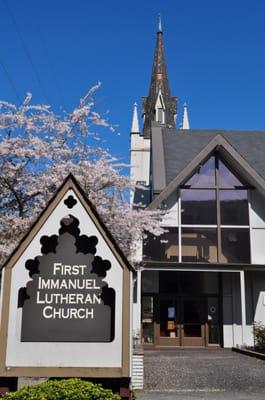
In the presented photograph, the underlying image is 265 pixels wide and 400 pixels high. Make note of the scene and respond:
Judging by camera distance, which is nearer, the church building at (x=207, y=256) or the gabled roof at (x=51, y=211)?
the gabled roof at (x=51, y=211)

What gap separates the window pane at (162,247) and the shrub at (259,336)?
4.66 m

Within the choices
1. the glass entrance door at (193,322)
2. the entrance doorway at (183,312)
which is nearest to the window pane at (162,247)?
the entrance doorway at (183,312)

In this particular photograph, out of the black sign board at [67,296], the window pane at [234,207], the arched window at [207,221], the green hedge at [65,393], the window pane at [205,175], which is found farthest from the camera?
the window pane at [205,175]

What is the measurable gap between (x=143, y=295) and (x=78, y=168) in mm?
10622

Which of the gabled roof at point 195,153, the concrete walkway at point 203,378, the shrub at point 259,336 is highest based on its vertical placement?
the gabled roof at point 195,153

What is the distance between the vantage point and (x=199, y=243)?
22.2 m

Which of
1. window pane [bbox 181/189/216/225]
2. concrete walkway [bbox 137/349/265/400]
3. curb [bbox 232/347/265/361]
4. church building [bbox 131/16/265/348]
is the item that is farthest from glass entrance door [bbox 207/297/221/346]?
concrete walkway [bbox 137/349/265/400]

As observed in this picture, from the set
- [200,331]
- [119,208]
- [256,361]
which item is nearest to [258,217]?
[200,331]

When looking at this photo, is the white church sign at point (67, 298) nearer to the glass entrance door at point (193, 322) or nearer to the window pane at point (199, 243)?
the window pane at point (199, 243)

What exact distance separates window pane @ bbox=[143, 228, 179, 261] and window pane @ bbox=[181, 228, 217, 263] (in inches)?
16.4

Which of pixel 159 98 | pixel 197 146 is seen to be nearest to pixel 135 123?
pixel 159 98

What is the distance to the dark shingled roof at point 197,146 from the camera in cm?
2485

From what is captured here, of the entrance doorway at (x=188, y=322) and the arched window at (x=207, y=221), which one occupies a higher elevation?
the arched window at (x=207, y=221)

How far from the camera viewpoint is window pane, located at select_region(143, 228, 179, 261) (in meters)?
21.8
